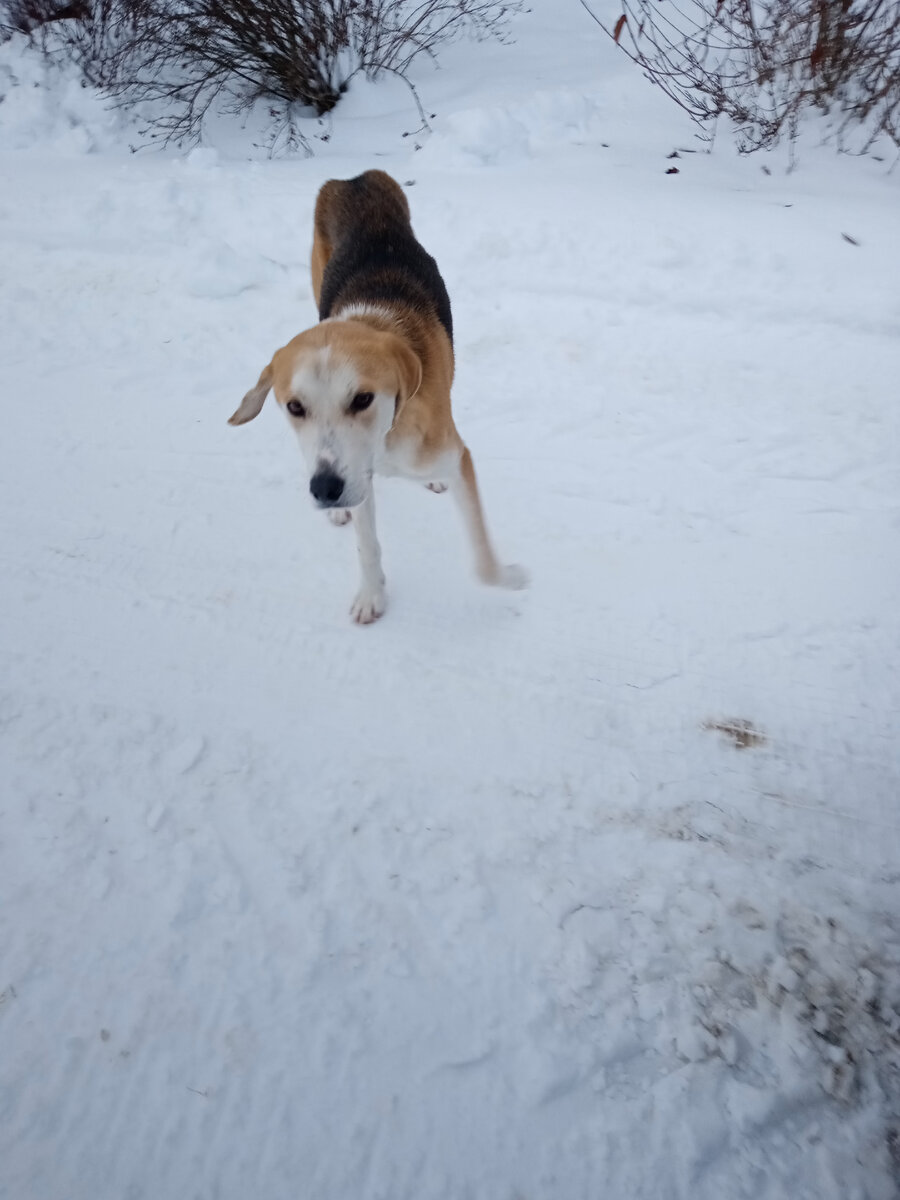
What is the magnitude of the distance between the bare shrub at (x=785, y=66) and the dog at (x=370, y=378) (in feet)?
9.99

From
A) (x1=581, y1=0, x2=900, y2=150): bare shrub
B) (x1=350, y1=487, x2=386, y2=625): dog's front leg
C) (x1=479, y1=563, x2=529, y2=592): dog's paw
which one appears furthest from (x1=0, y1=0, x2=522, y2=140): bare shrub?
(x1=479, y1=563, x2=529, y2=592): dog's paw

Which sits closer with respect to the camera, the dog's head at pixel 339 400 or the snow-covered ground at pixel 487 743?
the snow-covered ground at pixel 487 743

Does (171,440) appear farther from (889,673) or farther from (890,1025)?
(890,1025)

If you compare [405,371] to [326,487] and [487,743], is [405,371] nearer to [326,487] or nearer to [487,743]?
[326,487]

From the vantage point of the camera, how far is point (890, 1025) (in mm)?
1678

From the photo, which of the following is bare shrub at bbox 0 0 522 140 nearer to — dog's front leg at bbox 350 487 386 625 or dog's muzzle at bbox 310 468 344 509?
dog's front leg at bbox 350 487 386 625

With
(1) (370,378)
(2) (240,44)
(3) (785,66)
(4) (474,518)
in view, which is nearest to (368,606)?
(4) (474,518)

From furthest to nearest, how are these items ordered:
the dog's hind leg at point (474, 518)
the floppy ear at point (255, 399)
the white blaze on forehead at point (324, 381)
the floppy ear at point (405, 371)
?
the dog's hind leg at point (474, 518) < the floppy ear at point (255, 399) < the floppy ear at point (405, 371) < the white blaze on forehead at point (324, 381)

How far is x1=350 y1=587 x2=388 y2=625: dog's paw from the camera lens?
263cm

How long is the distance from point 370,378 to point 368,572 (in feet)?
2.76

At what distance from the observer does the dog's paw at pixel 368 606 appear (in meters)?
2.63

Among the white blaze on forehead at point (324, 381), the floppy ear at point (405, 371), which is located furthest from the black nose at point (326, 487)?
the floppy ear at point (405, 371)

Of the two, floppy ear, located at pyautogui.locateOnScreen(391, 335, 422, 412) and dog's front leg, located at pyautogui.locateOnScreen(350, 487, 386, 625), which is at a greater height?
floppy ear, located at pyautogui.locateOnScreen(391, 335, 422, 412)

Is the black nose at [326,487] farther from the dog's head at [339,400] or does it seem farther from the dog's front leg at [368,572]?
the dog's front leg at [368,572]
